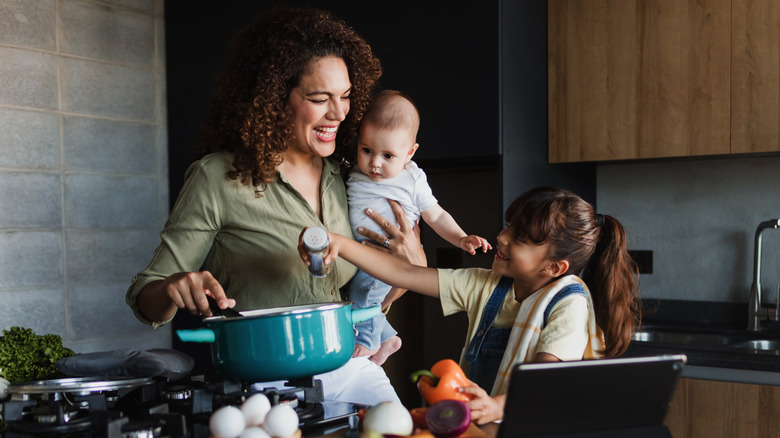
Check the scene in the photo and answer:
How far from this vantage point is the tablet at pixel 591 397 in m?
0.86

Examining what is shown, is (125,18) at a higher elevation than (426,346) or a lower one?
higher

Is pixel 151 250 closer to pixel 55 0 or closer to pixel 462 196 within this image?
pixel 55 0

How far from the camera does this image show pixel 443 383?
1.03 meters

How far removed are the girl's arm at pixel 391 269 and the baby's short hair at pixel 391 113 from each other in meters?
0.30

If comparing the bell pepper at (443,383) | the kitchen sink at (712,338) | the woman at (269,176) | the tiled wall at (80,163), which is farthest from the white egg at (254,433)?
the tiled wall at (80,163)

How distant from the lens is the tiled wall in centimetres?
295

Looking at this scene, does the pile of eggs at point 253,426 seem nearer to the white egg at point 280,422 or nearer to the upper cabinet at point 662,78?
the white egg at point 280,422

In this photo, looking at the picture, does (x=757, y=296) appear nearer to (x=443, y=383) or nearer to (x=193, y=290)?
(x=443, y=383)

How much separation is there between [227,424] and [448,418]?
0.27 meters

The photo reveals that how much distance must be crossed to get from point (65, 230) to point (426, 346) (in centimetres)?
155

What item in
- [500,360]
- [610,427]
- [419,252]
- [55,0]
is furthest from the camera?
[55,0]

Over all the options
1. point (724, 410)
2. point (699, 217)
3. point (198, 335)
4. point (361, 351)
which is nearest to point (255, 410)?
point (198, 335)

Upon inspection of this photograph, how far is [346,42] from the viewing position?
152cm

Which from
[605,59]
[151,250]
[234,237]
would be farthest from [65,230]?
[605,59]
